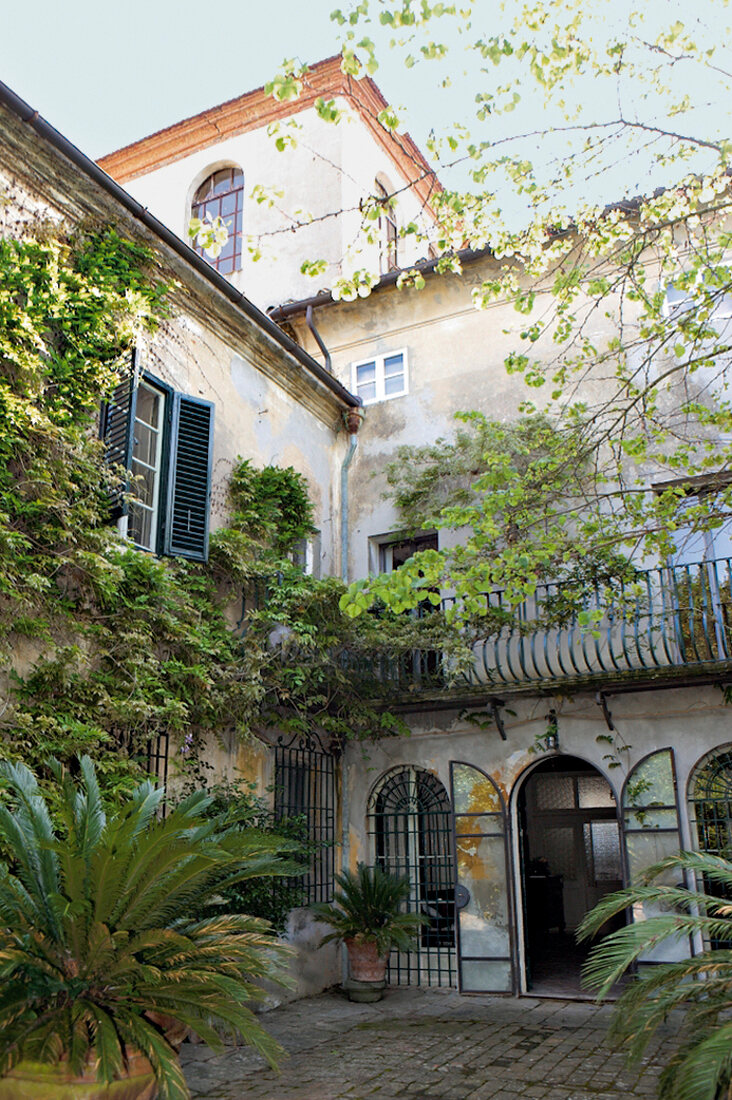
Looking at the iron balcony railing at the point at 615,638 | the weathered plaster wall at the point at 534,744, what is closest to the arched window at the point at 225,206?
the iron balcony railing at the point at 615,638

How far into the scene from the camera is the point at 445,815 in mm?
11734

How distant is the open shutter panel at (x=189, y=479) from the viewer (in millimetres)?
9602

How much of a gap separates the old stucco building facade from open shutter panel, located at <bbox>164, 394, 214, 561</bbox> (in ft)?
1.46

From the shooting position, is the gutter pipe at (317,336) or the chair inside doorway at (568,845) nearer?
the gutter pipe at (317,336)

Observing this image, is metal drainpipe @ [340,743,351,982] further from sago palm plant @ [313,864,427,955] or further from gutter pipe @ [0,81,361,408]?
gutter pipe @ [0,81,361,408]

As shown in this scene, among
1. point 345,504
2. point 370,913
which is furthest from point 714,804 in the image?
point 345,504

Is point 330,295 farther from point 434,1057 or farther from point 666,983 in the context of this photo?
point 666,983

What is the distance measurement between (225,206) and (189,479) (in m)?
10.2

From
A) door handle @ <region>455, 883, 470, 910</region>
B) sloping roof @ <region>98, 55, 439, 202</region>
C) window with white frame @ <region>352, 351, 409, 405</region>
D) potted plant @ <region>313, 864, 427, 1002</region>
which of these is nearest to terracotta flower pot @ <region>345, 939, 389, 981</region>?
potted plant @ <region>313, 864, 427, 1002</region>

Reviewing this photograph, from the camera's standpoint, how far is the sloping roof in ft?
57.2

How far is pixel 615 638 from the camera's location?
10656 millimetres

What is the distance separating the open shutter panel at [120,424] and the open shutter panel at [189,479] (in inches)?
37.4

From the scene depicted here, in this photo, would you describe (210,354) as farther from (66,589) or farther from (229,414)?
(66,589)

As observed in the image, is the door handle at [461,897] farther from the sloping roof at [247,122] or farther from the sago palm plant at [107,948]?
the sloping roof at [247,122]
